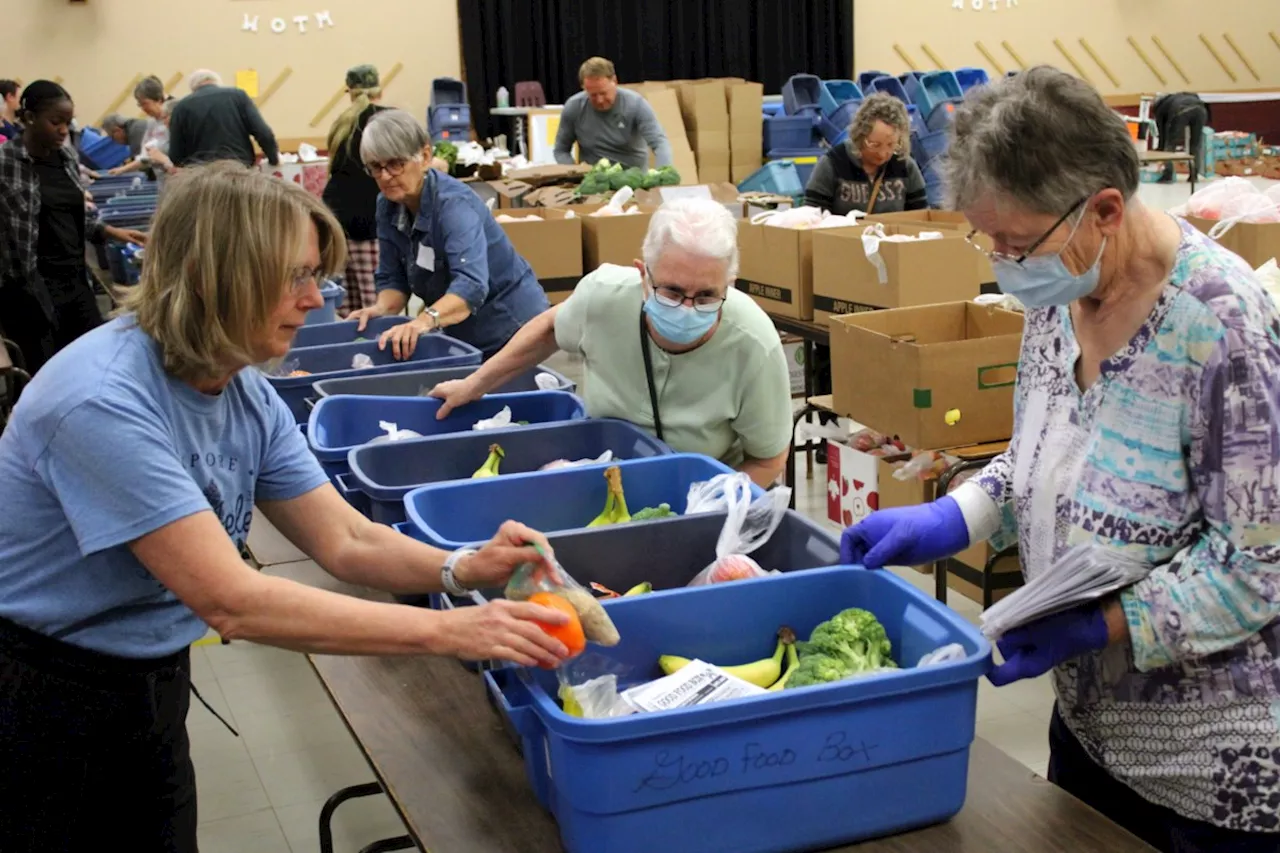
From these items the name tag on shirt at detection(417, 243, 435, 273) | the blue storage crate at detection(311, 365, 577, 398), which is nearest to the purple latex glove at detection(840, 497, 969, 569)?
the blue storage crate at detection(311, 365, 577, 398)

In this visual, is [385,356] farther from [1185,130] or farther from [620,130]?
[1185,130]

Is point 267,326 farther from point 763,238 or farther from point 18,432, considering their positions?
point 763,238

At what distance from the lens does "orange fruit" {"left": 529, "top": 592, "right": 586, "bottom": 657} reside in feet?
4.72

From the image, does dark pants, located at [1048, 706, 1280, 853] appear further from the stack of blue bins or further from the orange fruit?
the stack of blue bins

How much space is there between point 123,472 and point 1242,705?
4.34 ft

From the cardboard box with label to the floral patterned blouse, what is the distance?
283 cm

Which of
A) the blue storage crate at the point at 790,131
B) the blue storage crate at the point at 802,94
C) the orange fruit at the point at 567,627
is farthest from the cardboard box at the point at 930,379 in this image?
the blue storage crate at the point at 802,94

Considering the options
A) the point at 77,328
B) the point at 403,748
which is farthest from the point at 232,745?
the point at 77,328

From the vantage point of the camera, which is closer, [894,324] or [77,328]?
[894,324]

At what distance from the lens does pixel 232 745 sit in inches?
138

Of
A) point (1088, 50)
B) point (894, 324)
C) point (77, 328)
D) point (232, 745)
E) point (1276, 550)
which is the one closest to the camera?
point (1276, 550)

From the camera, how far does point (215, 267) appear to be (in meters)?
1.50

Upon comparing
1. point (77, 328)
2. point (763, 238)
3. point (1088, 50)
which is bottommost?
point (77, 328)

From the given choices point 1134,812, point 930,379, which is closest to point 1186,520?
point 1134,812
